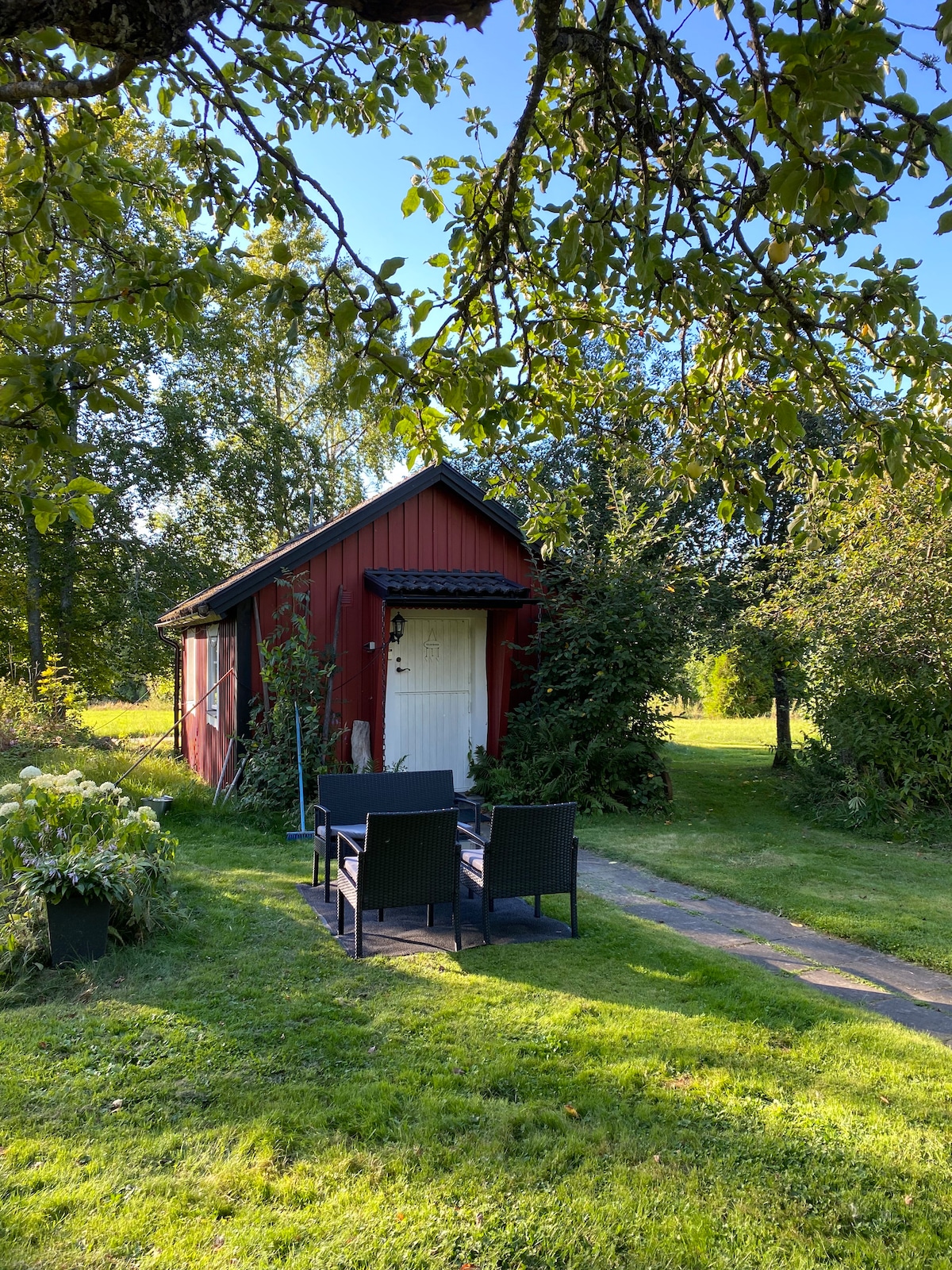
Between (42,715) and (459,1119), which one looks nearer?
(459,1119)

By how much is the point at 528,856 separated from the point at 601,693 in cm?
483

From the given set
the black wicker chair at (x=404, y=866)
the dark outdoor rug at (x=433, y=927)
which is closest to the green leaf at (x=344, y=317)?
the black wicker chair at (x=404, y=866)

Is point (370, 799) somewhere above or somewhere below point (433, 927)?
above

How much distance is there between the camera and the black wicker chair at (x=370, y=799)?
6.28 metres

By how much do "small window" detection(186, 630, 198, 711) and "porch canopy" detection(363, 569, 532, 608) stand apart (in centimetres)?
558

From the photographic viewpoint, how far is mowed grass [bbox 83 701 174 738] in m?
17.8

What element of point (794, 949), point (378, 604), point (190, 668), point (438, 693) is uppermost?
point (378, 604)

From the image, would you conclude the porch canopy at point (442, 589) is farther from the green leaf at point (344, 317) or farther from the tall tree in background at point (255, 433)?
the tall tree in background at point (255, 433)

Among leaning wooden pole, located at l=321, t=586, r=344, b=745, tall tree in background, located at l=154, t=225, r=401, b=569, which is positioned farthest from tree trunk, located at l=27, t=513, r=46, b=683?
leaning wooden pole, located at l=321, t=586, r=344, b=745

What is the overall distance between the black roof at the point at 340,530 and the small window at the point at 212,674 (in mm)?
733

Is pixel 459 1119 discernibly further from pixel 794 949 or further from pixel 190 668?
pixel 190 668

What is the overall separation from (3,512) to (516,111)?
55.2 feet

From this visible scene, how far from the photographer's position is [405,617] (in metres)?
10.4

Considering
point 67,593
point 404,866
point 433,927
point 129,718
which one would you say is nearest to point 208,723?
point 433,927
